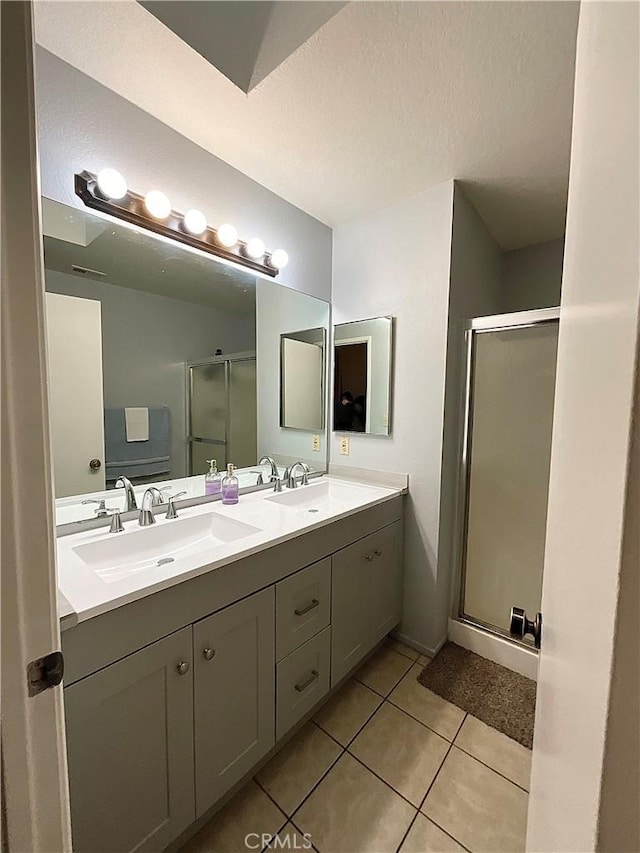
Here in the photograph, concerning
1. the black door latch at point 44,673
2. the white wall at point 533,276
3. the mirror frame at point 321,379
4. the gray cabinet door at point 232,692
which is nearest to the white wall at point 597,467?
the black door latch at point 44,673

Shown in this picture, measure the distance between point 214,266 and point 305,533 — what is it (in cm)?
125

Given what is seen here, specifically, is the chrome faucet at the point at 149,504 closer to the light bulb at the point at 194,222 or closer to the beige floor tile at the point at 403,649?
the light bulb at the point at 194,222

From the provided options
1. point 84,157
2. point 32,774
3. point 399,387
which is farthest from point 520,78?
point 32,774

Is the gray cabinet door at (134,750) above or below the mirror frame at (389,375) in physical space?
below

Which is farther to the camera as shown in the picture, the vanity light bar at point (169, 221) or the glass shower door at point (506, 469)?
the glass shower door at point (506, 469)

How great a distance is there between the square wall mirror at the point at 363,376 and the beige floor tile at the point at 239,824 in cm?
156

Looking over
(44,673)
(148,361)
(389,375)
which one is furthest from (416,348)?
(44,673)

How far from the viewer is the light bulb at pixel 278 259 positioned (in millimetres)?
1799

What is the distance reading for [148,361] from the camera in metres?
1.47

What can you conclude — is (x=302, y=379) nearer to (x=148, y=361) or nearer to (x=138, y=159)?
(x=148, y=361)

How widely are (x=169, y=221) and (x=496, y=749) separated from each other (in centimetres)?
243

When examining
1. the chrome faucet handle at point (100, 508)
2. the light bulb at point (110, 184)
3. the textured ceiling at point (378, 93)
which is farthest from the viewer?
the chrome faucet handle at point (100, 508)

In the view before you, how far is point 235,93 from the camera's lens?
120cm

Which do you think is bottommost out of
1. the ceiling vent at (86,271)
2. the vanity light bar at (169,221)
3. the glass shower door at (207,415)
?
the glass shower door at (207,415)
